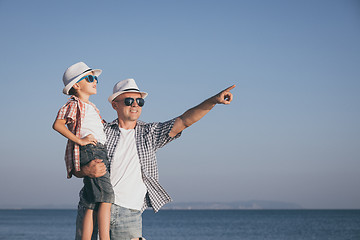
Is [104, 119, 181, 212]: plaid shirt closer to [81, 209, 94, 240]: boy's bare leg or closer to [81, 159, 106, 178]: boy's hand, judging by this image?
[81, 159, 106, 178]: boy's hand

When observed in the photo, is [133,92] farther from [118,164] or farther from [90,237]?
[90,237]

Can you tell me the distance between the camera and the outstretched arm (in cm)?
396

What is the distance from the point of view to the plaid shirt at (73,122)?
3.77 meters

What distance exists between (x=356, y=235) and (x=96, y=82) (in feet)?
145

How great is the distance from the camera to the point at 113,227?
4.02 m

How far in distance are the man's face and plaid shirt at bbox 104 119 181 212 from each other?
94 mm

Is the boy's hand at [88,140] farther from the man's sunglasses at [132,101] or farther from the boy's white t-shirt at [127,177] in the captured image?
the man's sunglasses at [132,101]

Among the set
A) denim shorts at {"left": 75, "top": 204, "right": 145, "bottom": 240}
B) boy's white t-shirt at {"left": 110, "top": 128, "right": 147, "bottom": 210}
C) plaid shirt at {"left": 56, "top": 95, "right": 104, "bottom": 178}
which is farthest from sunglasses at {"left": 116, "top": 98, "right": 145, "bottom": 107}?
denim shorts at {"left": 75, "top": 204, "right": 145, "bottom": 240}

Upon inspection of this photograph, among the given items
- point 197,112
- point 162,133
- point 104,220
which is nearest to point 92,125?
point 162,133

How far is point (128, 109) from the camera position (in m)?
4.30

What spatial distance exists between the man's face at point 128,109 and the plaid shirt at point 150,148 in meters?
0.09

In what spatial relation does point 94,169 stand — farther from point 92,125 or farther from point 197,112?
point 197,112

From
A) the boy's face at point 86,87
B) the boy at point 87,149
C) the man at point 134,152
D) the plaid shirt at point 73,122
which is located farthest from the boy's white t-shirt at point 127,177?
the boy's face at point 86,87

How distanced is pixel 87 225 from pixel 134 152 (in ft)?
2.48
